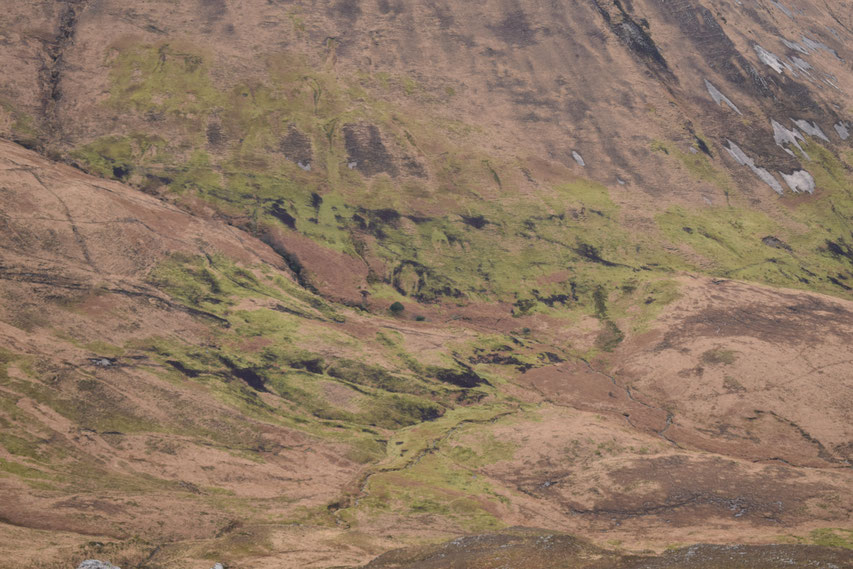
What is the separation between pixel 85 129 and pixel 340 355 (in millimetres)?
52900

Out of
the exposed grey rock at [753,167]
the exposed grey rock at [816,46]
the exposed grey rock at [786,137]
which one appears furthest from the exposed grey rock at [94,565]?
the exposed grey rock at [816,46]

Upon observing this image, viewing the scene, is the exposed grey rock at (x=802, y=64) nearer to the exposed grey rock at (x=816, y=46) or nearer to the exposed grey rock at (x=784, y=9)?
the exposed grey rock at (x=816, y=46)

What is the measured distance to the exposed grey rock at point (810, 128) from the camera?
127 m

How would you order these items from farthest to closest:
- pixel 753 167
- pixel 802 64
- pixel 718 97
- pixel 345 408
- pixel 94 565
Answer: pixel 802 64
pixel 718 97
pixel 753 167
pixel 345 408
pixel 94 565

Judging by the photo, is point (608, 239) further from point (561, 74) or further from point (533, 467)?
point (533, 467)

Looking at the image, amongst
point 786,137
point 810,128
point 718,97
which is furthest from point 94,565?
point 810,128

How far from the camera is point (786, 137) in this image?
124m

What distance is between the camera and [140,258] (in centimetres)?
7869

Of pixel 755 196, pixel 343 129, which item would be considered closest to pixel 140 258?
pixel 343 129

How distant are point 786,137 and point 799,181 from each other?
10501mm

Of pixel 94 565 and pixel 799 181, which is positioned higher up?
pixel 799 181

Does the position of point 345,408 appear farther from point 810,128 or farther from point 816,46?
point 816,46

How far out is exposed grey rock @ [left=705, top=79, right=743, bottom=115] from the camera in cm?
12731

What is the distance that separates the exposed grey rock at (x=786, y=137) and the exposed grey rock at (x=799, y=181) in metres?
4.82
